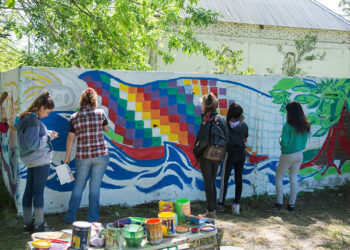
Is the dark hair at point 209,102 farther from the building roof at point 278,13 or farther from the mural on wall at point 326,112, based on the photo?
the building roof at point 278,13

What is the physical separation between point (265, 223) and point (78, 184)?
108 inches

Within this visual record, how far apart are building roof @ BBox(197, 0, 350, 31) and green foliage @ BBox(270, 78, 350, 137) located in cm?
1447

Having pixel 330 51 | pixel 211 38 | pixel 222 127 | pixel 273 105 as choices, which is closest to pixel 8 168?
pixel 222 127

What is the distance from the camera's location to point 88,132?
4.84m

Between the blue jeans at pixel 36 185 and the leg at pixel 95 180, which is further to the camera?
the leg at pixel 95 180

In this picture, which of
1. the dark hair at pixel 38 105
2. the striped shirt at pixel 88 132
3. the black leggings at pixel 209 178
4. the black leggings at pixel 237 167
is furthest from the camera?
the black leggings at pixel 237 167

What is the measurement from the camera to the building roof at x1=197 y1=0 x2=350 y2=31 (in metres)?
21.8

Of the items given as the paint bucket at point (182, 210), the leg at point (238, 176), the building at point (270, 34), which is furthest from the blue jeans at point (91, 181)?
the building at point (270, 34)

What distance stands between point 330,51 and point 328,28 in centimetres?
143

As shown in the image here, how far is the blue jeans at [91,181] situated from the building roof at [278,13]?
57.3ft

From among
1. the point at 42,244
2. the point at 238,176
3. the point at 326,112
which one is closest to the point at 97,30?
the point at 238,176

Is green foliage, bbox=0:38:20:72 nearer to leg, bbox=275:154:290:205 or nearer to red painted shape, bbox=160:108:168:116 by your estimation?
red painted shape, bbox=160:108:168:116

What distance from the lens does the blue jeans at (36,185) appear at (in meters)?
4.45

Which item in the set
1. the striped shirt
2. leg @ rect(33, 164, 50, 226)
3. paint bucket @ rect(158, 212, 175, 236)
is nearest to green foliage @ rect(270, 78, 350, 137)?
the striped shirt
